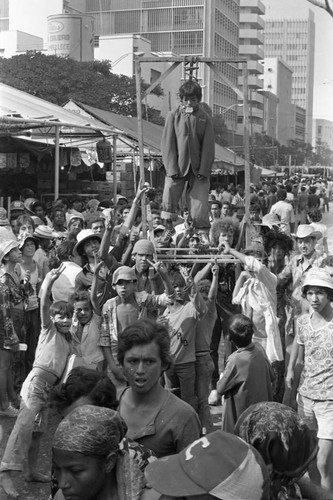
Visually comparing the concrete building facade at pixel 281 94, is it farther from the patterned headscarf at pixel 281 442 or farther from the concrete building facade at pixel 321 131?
the patterned headscarf at pixel 281 442

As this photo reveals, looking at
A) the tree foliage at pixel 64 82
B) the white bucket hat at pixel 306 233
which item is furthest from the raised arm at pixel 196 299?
the tree foliage at pixel 64 82

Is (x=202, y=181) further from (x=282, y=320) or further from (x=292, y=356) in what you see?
(x=292, y=356)

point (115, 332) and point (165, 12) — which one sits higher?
point (165, 12)

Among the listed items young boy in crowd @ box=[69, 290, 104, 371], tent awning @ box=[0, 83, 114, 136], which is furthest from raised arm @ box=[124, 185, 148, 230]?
tent awning @ box=[0, 83, 114, 136]

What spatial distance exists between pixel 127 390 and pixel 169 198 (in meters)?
4.03

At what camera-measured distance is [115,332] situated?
20.0 ft

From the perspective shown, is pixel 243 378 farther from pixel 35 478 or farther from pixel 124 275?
pixel 35 478

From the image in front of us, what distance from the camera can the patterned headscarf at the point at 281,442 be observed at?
2.54 meters

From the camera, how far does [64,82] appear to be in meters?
36.9

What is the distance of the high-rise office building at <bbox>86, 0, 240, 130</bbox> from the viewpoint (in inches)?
1918

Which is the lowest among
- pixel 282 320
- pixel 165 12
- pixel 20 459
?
pixel 20 459

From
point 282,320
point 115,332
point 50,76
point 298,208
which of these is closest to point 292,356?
point 115,332

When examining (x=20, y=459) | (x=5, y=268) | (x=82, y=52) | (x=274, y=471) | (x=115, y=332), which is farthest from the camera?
(x=82, y=52)

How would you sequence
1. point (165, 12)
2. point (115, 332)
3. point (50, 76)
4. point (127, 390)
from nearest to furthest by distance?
point (127, 390) < point (115, 332) < point (50, 76) < point (165, 12)
